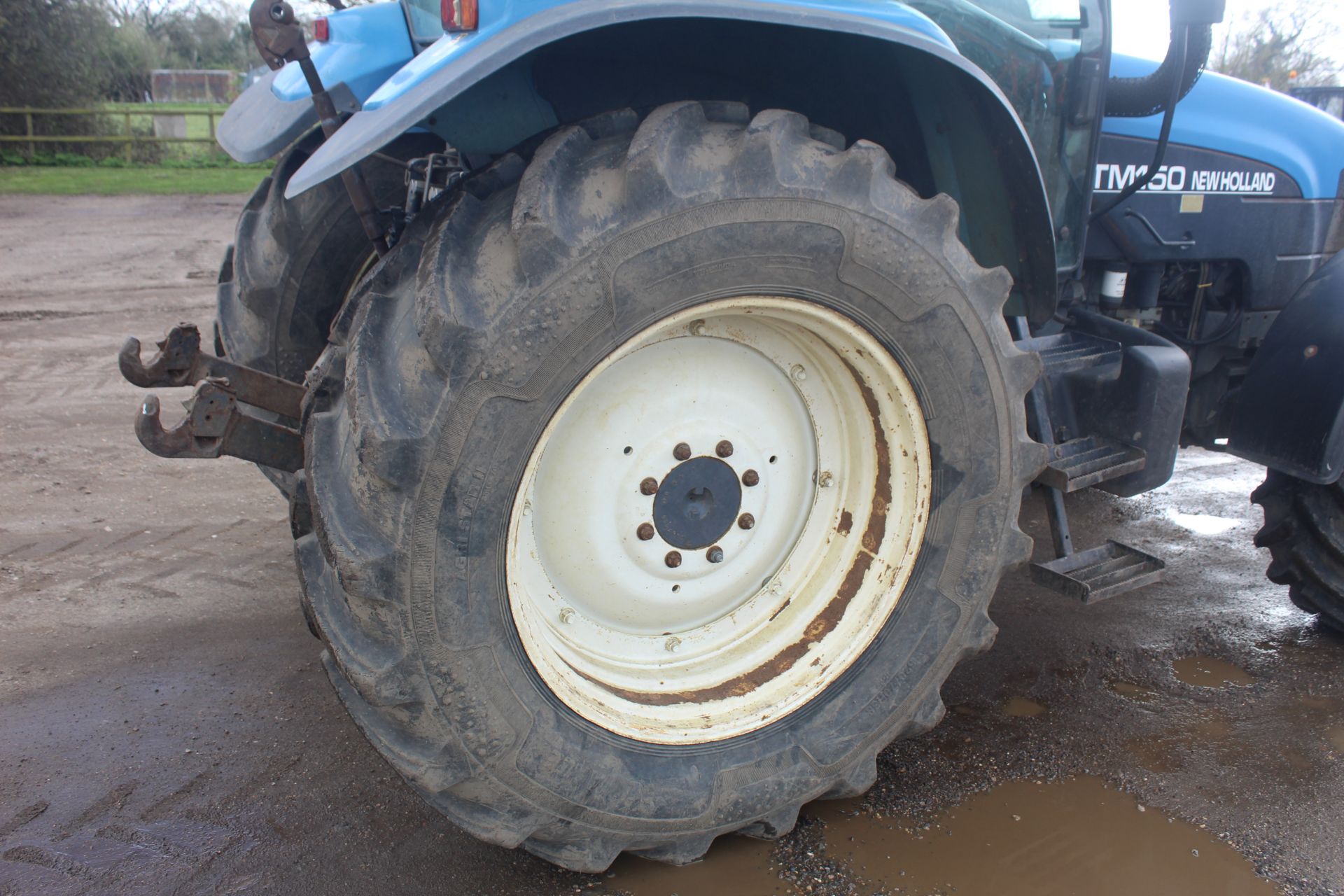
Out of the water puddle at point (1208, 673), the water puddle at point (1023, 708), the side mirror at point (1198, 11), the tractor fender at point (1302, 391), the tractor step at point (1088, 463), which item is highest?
the side mirror at point (1198, 11)

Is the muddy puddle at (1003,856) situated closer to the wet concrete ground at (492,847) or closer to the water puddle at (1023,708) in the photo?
the wet concrete ground at (492,847)

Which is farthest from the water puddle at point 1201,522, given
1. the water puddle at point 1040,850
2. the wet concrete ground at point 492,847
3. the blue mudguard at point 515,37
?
the blue mudguard at point 515,37

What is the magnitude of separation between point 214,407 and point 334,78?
913 mm

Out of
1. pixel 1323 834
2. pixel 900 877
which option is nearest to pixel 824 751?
pixel 900 877

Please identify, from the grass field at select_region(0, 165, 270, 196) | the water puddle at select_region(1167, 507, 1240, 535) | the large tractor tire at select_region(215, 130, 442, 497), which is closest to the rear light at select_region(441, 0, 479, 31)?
the large tractor tire at select_region(215, 130, 442, 497)

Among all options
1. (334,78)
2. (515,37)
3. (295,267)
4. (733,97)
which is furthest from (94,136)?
(515,37)

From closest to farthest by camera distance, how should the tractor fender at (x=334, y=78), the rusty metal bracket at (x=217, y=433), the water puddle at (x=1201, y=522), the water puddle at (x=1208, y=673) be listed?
the rusty metal bracket at (x=217, y=433) → the tractor fender at (x=334, y=78) → the water puddle at (x=1208, y=673) → the water puddle at (x=1201, y=522)

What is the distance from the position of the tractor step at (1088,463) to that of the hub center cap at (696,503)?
97 cm

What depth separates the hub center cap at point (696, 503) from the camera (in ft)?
6.91

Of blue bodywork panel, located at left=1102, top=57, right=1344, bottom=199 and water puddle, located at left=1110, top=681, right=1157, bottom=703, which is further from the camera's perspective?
blue bodywork panel, located at left=1102, top=57, right=1344, bottom=199

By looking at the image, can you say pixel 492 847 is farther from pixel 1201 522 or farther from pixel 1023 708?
pixel 1201 522

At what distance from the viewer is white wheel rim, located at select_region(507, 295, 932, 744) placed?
2.02 meters

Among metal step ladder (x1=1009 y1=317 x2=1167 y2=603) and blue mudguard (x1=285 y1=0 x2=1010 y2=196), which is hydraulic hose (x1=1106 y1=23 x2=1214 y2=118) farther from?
blue mudguard (x1=285 y1=0 x2=1010 y2=196)

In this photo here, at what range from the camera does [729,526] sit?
2199 mm
